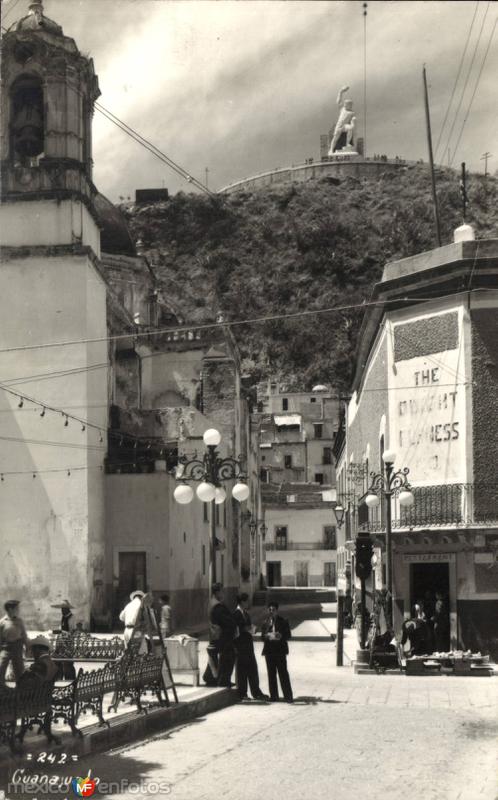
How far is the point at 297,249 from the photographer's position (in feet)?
367

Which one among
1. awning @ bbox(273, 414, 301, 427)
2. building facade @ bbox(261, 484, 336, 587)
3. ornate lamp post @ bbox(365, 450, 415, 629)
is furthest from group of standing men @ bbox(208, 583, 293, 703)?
awning @ bbox(273, 414, 301, 427)

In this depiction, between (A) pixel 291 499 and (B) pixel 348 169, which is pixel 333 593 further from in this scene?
(B) pixel 348 169

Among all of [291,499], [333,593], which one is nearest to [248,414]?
[333,593]

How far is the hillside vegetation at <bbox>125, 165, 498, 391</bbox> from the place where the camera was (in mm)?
99625

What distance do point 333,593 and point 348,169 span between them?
76.4 metres

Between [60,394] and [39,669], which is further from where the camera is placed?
[60,394]

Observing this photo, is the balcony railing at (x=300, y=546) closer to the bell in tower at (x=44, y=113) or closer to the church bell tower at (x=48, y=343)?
the church bell tower at (x=48, y=343)

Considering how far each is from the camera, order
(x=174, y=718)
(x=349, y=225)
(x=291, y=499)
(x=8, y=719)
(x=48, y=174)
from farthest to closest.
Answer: (x=349, y=225) → (x=291, y=499) → (x=48, y=174) → (x=174, y=718) → (x=8, y=719)

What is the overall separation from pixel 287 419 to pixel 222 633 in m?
70.8

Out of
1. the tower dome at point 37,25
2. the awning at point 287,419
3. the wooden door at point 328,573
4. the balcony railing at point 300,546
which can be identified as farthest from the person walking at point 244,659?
the awning at point 287,419

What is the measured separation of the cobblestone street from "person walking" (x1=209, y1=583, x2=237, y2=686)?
66 centimetres

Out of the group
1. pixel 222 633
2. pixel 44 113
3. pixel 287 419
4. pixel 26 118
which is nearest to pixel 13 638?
pixel 222 633

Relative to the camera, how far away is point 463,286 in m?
22.0

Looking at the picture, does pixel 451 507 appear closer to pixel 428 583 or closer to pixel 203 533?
pixel 428 583
